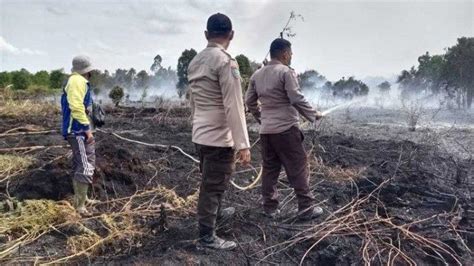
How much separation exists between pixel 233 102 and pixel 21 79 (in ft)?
81.3

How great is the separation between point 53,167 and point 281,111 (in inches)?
120

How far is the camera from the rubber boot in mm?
4742

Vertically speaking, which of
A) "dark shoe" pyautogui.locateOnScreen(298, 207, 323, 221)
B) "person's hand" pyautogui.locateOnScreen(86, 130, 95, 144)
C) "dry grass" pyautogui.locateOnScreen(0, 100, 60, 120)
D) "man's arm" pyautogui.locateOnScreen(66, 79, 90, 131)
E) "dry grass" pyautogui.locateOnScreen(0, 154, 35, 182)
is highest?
"man's arm" pyautogui.locateOnScreen(66, 79, 90, 131)

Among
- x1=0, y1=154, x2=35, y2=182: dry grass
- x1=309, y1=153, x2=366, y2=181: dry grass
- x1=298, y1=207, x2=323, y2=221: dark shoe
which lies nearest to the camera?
x1=298, y1=207, x2=323, y2=221: dark shoe

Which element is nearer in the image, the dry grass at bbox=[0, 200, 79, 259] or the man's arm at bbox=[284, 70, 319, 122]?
the dry grass at bbox=[0, 200, 79, 259]

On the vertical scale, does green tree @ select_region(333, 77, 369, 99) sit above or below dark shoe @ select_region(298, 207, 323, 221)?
above

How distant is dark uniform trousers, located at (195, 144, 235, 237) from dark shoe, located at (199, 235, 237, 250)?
0.05 meters

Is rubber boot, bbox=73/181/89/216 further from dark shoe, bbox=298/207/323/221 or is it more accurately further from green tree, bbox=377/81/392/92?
green tree, bbox=377/81/392/92

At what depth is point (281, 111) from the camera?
468cm

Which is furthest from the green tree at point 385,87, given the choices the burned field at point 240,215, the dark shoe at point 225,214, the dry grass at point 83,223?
the dark shoe at point 225,214

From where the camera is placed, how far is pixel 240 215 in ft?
15.2

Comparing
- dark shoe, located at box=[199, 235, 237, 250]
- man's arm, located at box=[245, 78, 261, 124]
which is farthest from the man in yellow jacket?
man's arm, located at box=[245, 78, 261, 124]

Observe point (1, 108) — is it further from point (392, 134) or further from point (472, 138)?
point (472, 138)

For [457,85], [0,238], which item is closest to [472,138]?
[0,238]
